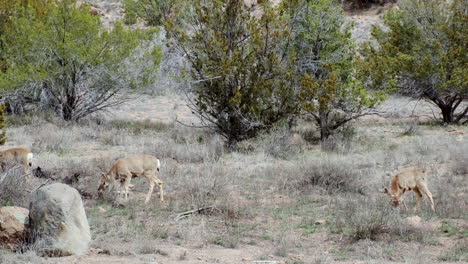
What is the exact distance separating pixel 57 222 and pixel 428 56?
57.4 ft

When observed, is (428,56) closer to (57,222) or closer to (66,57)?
(66,57)

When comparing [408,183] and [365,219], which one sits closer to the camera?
[365,219]

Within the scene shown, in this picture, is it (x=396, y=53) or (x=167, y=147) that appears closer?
(x=167, y=147)

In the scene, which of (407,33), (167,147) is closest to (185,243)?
(167,147)

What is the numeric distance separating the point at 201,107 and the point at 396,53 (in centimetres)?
946

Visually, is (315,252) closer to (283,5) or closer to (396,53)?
(283,5)

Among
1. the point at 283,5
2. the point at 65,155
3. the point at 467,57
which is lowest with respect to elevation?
the point at 65,155

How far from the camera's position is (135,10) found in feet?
122

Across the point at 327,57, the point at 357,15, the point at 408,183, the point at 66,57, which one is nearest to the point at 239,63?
the point at 327,57

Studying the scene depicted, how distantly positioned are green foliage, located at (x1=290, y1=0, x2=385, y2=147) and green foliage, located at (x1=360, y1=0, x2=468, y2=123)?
1569mm

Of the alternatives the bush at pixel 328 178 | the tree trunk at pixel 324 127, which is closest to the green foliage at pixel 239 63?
the tree trunk at pixel 324 127

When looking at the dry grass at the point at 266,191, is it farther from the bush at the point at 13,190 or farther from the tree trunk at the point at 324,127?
the tree trunk at the point at 324,127

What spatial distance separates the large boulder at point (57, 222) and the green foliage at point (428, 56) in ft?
45.2

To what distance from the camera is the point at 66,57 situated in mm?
19781
